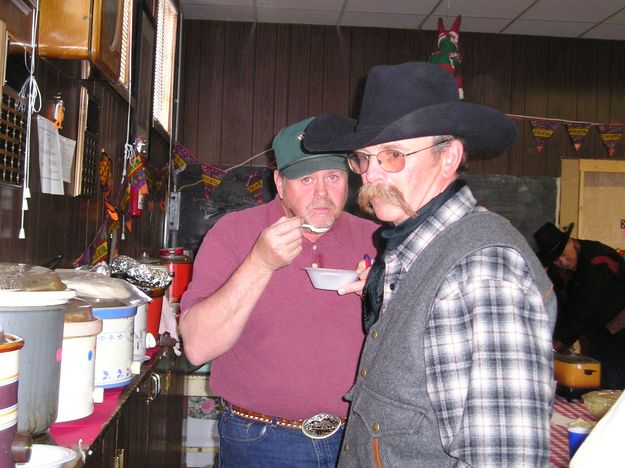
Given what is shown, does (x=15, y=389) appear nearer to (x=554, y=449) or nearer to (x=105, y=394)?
(x=105, y=394)

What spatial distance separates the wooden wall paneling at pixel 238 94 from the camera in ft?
17.5

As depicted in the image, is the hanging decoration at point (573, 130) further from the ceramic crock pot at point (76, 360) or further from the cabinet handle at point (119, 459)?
the ceramic crock pot at point (76, 360)

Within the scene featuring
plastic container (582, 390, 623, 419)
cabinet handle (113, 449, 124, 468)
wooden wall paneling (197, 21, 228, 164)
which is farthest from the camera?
wooden wall paneling (197, 21, 228, 164)

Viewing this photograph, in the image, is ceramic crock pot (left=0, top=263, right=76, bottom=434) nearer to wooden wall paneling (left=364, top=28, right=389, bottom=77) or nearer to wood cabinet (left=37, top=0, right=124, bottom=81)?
wood cabinet (left=37, top=0, right=124, bottom=81)

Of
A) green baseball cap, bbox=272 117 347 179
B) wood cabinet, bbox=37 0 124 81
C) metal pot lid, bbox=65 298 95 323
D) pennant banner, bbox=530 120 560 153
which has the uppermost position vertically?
pennant banner, bbox=530 120 560 153

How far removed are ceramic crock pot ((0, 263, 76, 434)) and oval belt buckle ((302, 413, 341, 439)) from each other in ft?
2.60

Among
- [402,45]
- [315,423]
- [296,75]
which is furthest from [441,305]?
[402,45]

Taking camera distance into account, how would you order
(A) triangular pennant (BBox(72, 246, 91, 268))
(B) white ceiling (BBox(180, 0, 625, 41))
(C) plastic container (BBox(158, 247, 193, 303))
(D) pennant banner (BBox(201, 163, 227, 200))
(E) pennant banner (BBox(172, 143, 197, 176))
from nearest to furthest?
(A) triangular pennant (BBox(72, 246, 91, 268)), (C) plastic container (BBox(158, 247, 193, 303)), (B) white ceiling (BBox(180, 0, 625, 41)), (E) pennant banner (BBox(172, 143, 197, 176)), (D) pennant banner (BBox(201, 163, 227, 200))

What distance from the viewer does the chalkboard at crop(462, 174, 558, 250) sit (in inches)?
215

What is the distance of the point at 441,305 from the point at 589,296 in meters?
3.36

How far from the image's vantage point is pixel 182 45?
17.1 feet

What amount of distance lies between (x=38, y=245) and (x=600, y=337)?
3.35m

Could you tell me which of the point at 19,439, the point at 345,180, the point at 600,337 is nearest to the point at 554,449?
the point at 345,180

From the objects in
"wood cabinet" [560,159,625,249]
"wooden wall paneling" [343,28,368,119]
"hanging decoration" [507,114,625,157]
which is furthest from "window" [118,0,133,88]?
"wood cabinet" [560,159,625,249]
